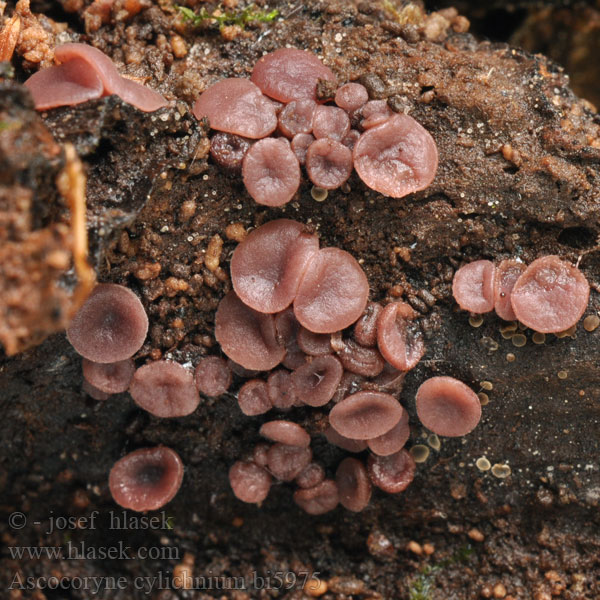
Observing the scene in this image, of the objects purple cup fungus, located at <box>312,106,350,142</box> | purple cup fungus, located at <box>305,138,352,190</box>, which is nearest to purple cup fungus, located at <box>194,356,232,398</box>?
purple cup fungus, located at <box>305,138,352,190</box>

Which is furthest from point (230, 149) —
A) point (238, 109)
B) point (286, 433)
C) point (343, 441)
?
point (343, 441)

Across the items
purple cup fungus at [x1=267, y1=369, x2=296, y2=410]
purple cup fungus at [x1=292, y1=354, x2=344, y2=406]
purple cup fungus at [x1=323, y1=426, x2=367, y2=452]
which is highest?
purple cup fungus at [x1=292, y1=354, x2=344, y2=406]

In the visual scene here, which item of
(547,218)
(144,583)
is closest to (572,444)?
(547,218)

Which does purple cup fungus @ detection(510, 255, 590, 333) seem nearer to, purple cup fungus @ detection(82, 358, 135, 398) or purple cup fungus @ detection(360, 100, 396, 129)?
purple cup fungus @ detection(360, 100, 396, 129)

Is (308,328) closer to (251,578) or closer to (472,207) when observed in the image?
(472,207)

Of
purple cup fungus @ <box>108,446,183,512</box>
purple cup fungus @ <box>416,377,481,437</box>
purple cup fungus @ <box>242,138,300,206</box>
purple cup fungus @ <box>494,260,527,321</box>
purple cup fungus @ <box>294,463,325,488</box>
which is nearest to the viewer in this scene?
purple cup fungus @ <box>242,138,300,206</box>

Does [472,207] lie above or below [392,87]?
below

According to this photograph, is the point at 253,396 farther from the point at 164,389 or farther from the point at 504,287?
the point at 504,287
